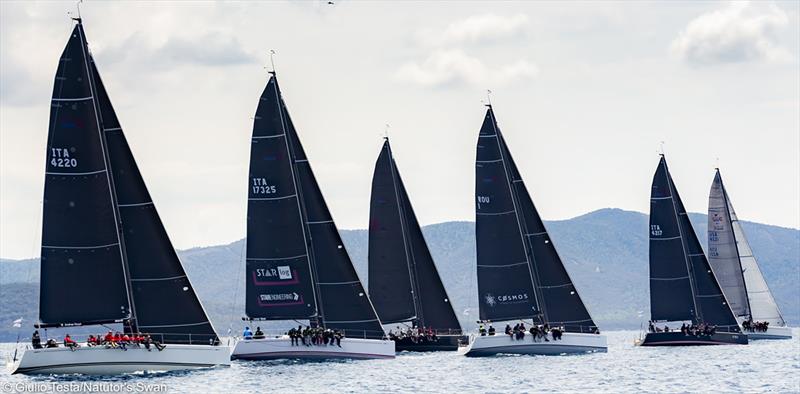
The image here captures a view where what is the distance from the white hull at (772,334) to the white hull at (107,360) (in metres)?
64.4

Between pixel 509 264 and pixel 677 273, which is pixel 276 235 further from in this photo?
pixel 677 273

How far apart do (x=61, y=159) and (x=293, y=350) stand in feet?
54.1

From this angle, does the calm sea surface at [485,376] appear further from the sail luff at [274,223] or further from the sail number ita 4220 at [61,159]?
the sail number ita 4220 at [61,159]

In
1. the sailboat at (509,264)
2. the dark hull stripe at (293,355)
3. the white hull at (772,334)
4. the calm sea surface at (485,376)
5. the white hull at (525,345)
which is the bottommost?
the calm sea surface at (485,376)

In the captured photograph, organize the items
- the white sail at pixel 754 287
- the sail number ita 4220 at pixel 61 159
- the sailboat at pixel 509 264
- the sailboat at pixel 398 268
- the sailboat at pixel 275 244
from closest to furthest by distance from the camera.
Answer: the sail number ita 4220 at pixel 61 159 → the sailboat at pixel 275 244 → the sailboat at pixel 509 264 → the sailboat at pixel 398 268 → the white sail at pixel 754 287

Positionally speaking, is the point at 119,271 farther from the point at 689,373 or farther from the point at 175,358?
the point at 689,373

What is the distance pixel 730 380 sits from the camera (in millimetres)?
62844

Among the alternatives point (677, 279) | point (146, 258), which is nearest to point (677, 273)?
point (677, 279)

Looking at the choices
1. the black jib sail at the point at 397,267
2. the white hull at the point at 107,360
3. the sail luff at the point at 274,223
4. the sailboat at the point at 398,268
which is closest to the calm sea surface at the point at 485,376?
the white hull at the point at 107,360

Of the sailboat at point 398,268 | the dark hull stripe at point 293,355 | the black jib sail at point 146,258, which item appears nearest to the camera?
the black jib sail at point 146,258

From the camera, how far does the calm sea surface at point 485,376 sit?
56.4m

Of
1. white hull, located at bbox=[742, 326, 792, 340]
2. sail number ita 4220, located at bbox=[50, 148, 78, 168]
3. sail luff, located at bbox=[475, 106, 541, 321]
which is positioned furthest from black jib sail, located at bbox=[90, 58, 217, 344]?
white hull, located at bbox=[742, 326, 792, 340]

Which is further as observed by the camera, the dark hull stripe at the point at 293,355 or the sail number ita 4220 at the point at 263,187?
the sail number ita 4220 at the point at 263,187

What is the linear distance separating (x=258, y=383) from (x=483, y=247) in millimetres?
27438
